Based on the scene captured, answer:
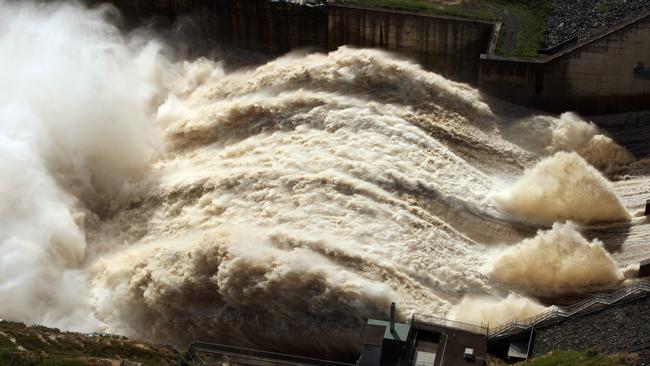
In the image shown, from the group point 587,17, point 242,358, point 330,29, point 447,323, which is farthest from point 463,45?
point 242,358

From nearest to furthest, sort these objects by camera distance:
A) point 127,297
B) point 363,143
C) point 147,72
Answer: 1. point 127,297
2. point 363,143
3. point 147,72

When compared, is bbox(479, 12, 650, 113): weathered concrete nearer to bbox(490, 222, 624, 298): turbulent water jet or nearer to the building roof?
bbox(490, 222, 624, 298): turbulent water jet

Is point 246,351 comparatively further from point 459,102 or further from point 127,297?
point 459,102

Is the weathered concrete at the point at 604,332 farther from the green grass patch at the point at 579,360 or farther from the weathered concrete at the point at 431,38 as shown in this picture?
the weathered concrete at the point at 431,38

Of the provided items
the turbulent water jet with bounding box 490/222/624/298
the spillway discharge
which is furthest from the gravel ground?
the turbulent water jet with bounding box 490/222/624/298

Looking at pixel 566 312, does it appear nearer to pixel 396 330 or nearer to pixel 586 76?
pixel 396 330

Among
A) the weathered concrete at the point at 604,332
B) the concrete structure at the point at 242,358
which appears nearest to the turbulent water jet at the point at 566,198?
the weathered concrete at the point at 604,332

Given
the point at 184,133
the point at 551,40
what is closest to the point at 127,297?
the point at 184,133
